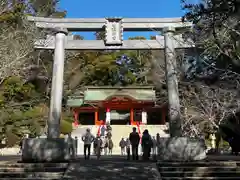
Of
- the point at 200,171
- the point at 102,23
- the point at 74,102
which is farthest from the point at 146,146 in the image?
the point at 74,102

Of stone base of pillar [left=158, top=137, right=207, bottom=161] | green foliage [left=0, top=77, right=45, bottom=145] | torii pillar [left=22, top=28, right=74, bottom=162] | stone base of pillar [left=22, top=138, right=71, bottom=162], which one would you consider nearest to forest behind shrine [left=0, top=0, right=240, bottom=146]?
green foliage [left=0, top=77, right=45, bottom=145]

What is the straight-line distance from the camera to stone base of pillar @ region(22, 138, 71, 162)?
805cm

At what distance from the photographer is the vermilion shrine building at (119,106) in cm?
2575

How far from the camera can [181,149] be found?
8.21 metres

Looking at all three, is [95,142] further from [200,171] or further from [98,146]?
[200,171]

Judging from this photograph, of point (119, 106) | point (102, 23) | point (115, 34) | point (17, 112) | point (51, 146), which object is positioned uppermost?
point (102, 23)

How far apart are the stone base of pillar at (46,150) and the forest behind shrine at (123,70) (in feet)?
14.7

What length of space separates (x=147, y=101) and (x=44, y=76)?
9.91 metres

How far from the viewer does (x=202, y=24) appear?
6.10m

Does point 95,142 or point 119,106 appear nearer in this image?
point 95,142

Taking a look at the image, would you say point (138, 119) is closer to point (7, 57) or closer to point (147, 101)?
point (147, 101)

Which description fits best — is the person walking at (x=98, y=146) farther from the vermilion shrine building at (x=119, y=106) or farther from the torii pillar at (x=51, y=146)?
the vermilion shrine building at (x=119, y=106)

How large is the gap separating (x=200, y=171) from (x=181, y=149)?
69.6 inches

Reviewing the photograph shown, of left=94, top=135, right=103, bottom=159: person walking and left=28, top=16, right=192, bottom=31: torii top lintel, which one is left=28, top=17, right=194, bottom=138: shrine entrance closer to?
left=28, top=16, right=192, bottom=31: torii top lintel
